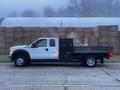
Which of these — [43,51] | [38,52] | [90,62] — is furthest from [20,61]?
[90,62]

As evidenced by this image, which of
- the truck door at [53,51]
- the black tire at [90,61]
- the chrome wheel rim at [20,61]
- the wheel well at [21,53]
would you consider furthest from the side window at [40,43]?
the black tire at [90,61]

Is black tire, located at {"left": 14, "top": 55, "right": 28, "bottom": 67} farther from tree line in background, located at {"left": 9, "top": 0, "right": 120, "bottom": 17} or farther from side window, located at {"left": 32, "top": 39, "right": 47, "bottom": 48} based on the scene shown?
tree line in background, located at {"left": 9, "top": 0, "right": 120, "bottom": 17}

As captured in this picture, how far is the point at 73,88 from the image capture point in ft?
40.7

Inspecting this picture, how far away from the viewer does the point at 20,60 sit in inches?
879

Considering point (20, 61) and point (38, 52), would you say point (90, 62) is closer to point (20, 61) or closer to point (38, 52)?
point (38, 52)

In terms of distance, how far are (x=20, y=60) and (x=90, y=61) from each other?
13.7 ft

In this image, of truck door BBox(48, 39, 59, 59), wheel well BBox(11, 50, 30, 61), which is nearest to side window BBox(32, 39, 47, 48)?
truck door BBox(48, 39, 59, 59)

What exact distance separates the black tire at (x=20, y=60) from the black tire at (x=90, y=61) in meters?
3.60

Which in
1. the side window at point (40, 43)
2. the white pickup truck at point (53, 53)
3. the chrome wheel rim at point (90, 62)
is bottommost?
the chrome wheel rim at point (90, 62)

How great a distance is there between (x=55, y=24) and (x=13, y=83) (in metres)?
21.9

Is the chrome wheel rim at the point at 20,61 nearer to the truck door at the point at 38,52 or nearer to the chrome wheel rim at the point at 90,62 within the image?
the truck door at the point at 38,52

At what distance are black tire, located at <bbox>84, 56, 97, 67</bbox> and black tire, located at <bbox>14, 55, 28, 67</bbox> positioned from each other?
3597 mm

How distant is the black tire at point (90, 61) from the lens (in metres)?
22.3

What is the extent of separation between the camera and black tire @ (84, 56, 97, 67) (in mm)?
22308
